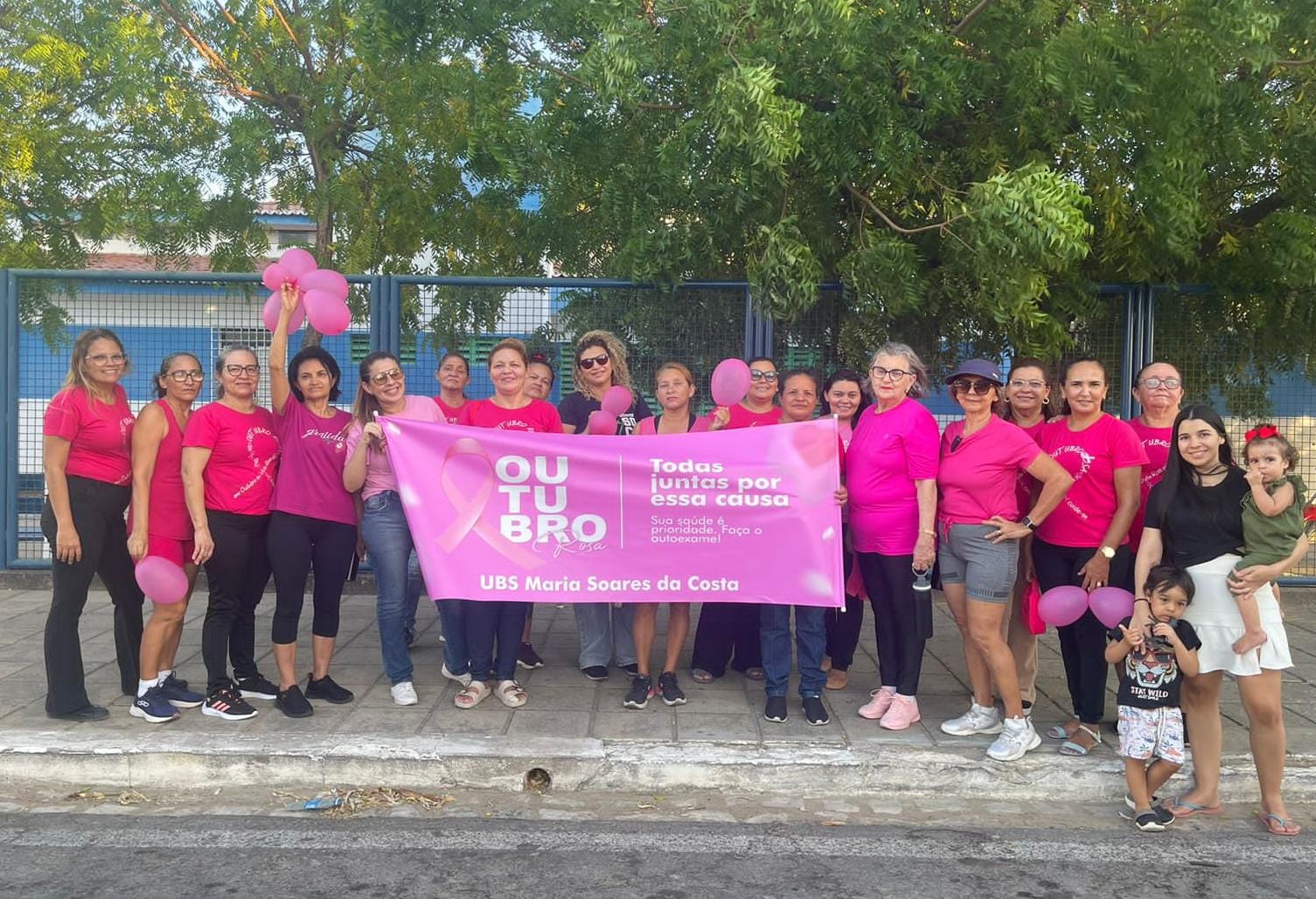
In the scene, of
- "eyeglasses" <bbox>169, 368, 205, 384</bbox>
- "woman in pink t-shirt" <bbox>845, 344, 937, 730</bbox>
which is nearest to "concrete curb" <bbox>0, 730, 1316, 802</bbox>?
"woman in pink t-shirt" <bbox>845, 344, 937, 730</bbox>

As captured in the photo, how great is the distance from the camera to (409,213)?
36.4ft

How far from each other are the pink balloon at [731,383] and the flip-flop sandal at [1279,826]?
313cm

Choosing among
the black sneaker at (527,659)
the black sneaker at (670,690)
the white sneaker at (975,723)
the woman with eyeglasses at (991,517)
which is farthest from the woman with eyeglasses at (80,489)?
the white sneaker at (975,723)

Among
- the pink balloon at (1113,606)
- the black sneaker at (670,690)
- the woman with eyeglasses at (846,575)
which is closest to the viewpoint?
the pink balloon at (1113,606)

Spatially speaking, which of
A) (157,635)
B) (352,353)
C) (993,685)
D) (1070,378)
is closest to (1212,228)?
(1070,378)

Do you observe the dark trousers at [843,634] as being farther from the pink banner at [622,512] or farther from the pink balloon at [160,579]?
the pink balloon at [160,579]

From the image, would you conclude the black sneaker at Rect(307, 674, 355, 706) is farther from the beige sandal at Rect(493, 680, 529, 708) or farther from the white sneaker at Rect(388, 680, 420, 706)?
the beige sandal at Rect(493, 680, 529, 708)

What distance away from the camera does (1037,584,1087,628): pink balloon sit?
477cm

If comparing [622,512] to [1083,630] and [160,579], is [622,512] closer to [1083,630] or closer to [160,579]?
[160,579]

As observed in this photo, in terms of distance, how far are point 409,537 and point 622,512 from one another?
113 cm

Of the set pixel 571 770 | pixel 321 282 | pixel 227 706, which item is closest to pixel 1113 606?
pixel 571 770

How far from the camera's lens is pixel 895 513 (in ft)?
17.2

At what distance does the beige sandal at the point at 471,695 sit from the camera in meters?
5.57

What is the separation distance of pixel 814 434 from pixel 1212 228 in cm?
401
